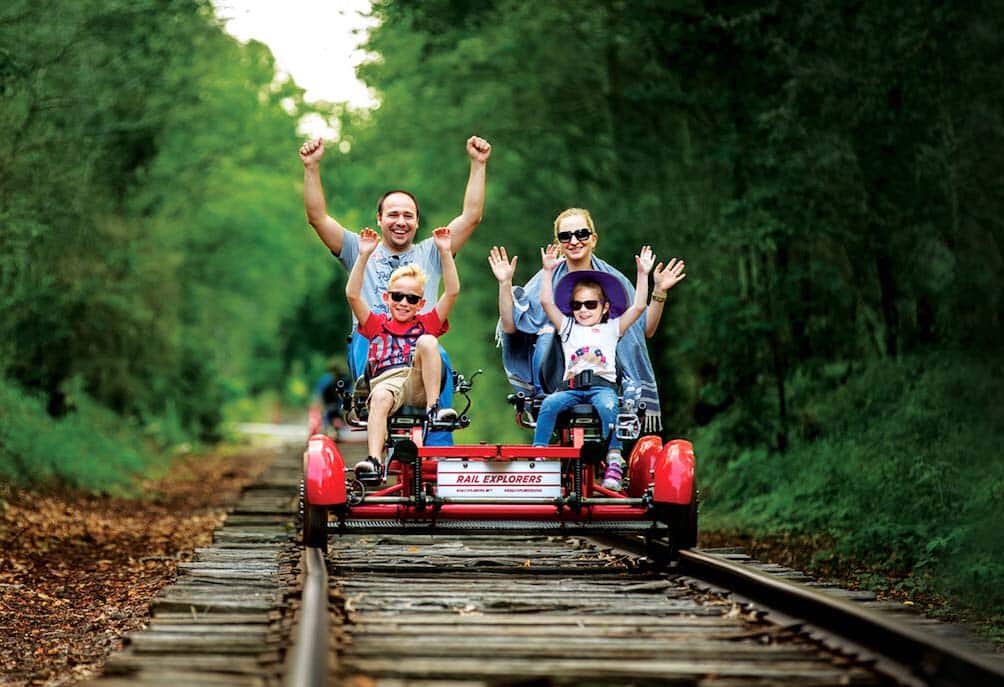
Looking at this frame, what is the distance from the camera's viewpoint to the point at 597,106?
19.9m

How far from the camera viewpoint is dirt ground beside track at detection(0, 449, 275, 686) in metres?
7.50

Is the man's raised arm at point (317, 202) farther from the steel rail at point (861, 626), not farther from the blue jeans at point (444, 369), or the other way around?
the steel rail at point (861, 626)

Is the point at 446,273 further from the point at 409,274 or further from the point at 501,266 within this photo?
the point at 501,266

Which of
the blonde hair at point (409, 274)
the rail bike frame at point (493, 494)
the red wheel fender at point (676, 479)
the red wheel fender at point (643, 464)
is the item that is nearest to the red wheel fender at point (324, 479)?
the rail bike frame at point (493, 494)

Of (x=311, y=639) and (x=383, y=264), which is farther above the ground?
(x=383, y=264)

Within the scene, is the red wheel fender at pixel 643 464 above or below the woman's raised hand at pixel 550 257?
below

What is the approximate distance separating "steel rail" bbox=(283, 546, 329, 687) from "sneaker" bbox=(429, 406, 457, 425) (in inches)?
58.5

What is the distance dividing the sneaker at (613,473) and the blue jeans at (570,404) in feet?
0.29

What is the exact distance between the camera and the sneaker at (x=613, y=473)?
340 inches

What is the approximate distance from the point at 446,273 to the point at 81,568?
4445 mm

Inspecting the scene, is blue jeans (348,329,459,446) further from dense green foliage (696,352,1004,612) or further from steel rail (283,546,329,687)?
dense green foliage (696,352,1004,612)

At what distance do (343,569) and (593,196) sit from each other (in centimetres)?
1286

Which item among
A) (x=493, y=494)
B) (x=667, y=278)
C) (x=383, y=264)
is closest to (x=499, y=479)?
(x=493, y=494)

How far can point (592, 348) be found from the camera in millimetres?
8758
